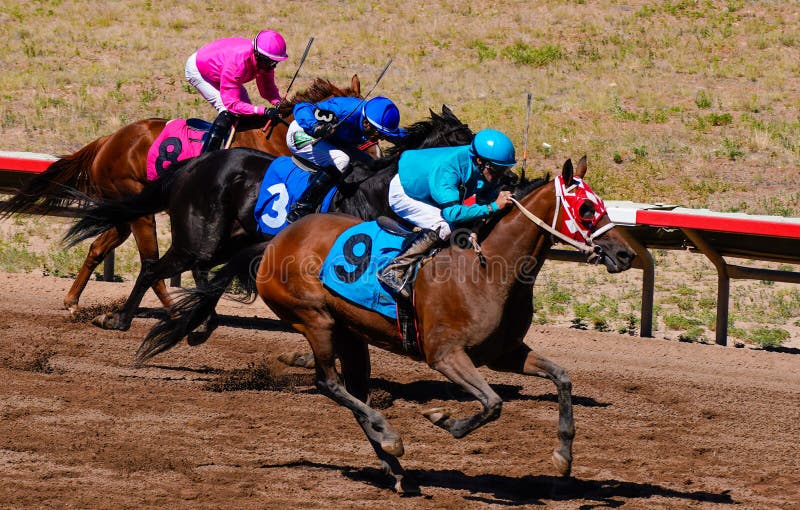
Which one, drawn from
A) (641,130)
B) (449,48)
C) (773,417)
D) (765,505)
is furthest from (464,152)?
(449,48)

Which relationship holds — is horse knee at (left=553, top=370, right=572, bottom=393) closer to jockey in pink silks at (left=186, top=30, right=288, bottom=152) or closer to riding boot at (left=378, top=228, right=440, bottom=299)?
riding boot at (left=378, top=228, right=440, bottom=299)

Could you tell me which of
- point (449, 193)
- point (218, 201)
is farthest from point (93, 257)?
point (449, 193)

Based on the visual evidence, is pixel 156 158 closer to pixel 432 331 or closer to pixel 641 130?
pixel 432 331

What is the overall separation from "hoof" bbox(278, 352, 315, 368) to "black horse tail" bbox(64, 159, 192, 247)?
1480 mm

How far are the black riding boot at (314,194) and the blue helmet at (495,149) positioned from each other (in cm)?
196

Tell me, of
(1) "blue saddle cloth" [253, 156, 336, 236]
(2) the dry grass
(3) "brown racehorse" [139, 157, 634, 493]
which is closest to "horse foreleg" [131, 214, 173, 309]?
(1) "blue saddle cloth" [253, 156, 336, 236]

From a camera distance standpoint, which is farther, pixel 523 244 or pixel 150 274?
pixel 150 274

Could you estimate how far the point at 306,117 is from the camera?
302 inches

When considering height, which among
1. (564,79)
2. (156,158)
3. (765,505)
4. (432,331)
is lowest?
(765,505)

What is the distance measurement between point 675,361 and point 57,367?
4457 mm

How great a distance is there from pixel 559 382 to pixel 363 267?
3.69ft

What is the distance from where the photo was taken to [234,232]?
8062 mm

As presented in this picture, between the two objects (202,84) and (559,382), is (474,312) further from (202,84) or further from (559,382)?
(202,84)

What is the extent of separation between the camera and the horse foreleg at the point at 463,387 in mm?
5328
